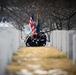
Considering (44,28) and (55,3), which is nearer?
(55,3)

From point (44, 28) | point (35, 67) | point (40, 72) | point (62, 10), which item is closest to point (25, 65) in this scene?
point (35, 67)

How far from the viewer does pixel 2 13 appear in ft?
81.0

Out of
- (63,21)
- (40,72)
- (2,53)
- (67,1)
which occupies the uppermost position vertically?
(67,1)

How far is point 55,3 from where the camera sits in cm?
2341

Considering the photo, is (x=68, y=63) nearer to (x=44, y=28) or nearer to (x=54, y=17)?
(x=54, y=17)

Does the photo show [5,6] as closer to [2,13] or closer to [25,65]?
[2,13]

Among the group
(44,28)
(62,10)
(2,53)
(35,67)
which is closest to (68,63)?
(35,67)

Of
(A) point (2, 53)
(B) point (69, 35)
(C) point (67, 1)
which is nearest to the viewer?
(A) point (2, 53)

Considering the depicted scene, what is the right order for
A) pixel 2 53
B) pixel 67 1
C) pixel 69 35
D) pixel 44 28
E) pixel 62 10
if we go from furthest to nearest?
pixel 44 28
pixel 62 10
pixel 67 1
pixel 69 35
pixel 2 53

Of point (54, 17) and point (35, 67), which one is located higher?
point (54, 17)

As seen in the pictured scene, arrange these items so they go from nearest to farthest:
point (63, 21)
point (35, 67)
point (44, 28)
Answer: point (35, 67) → point (63, 21) → point (44, 28)

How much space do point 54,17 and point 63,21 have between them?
1146mm

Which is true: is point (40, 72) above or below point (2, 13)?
below

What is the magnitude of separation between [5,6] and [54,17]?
4848 millimetres
